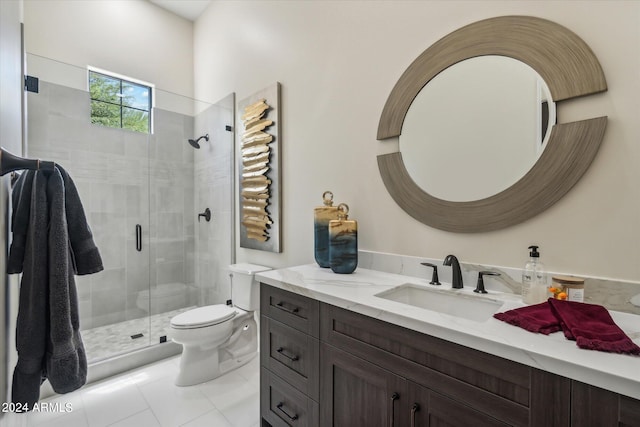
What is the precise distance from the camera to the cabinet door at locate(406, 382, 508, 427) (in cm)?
82

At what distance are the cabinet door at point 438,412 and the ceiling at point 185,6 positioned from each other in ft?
13.0

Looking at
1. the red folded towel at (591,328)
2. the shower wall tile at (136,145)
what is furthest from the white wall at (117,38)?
the red folded towel at (591,328)

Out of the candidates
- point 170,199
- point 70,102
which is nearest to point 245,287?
point 170,199

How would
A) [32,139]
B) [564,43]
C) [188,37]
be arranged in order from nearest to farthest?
1. [564,43]
2. [32,139]
3. [188,37]

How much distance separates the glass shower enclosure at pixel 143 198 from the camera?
101 inches

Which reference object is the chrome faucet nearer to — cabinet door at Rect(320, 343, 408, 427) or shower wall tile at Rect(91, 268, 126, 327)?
cabinet door at Rect(320, 343, 408, 427)

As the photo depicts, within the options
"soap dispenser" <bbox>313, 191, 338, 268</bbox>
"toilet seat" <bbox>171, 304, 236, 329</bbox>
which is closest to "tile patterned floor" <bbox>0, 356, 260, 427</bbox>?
"toilet seat" <bbox>171, 304, 236, 329</bbox>

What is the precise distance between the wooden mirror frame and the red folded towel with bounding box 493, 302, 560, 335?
413 millimetres

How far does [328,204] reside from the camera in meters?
1.79

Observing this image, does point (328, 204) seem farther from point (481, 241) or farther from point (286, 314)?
point (481, 241)

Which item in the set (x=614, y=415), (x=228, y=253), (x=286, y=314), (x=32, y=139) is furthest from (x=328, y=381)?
(x=32, y=139)

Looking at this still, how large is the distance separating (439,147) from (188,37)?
3462 mm

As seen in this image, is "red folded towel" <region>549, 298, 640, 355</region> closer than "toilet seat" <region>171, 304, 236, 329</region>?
Yes

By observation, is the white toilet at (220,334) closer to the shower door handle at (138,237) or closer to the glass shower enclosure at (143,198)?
the glass shower enclosure at (143,198)
